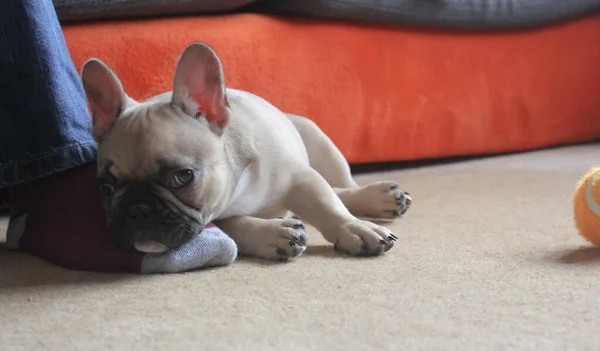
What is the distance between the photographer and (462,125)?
298 centimetres

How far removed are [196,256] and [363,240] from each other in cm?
33

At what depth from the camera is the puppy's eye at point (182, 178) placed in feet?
4.61

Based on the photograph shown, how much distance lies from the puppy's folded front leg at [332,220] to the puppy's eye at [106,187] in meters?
0.43

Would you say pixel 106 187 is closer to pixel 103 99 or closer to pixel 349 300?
pixel 103 99

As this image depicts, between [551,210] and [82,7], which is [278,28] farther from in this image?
[551,210]

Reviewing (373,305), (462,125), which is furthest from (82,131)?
(462,125)

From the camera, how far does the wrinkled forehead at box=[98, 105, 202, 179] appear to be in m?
1.39

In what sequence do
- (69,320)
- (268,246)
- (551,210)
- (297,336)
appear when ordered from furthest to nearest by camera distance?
(551,210) → (268,246) → (69,320) → (297,336)

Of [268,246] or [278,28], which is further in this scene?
[278,28]

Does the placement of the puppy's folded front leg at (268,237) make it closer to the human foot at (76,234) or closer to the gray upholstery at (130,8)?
the human foot at (76,234)

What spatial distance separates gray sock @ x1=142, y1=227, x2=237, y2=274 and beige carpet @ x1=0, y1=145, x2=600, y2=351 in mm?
28

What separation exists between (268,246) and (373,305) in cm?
38

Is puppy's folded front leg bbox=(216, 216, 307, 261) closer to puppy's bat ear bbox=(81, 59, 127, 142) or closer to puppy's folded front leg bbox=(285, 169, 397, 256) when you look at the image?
puppy's folded front leg bbox=(285, 169, 397, 256)

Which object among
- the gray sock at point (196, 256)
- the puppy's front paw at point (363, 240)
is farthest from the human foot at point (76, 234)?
the puppy's front paw at point (363, 240)
